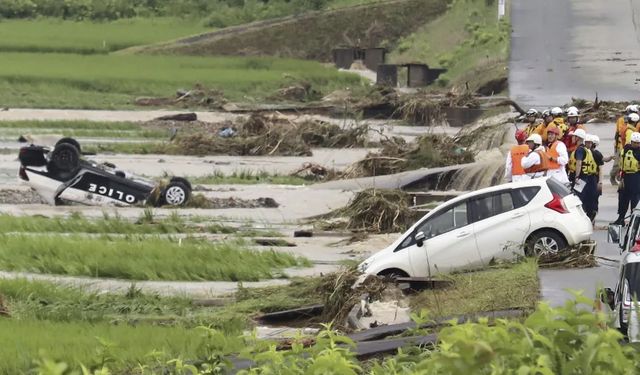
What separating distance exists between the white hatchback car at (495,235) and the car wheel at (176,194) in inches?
478

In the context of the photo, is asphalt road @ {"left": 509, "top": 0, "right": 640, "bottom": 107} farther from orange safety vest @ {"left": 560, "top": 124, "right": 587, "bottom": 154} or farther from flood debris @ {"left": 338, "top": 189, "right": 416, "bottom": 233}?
orange safety vest @ {"left": 560, "top": 124, "right": 587, "bottom": 154}

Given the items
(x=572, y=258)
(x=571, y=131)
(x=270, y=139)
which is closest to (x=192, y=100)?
(x=270, y=139)

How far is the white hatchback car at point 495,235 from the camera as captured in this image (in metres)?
18.7

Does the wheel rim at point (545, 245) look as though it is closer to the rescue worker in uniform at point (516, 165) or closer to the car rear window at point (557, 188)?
the car rear window at point (557, 188)

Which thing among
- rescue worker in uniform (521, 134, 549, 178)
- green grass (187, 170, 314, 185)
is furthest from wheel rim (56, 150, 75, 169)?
rescue worker in uniform (521, 134, 549, 178)

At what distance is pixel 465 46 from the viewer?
209 ft

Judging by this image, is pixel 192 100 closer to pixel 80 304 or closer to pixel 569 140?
pixel 569 140

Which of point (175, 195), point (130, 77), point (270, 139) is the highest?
point (130, 77)

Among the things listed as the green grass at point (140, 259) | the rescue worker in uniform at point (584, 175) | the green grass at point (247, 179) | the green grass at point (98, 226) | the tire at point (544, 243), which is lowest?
the green grass at point (247, 179)

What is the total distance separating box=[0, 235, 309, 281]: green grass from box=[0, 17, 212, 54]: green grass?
50.9 m

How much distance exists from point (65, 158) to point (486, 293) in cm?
1527

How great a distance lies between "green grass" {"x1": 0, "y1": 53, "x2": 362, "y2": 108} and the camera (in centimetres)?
5731

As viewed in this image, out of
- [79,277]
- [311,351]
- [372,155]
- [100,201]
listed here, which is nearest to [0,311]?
[79,277]

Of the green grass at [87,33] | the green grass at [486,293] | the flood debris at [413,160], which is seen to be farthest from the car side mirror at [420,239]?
the green grass at [87,33]
